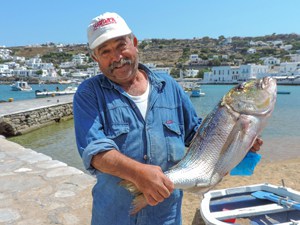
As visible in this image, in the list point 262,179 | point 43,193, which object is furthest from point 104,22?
point 262,179

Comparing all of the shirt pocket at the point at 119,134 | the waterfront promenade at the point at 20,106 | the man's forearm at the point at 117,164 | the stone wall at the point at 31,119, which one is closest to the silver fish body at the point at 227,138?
the man's forearm at the point at 117,164

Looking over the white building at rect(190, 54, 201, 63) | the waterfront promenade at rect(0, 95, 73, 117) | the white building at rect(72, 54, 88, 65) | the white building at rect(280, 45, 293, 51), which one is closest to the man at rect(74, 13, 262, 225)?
the waterfront promenade at rect(0, 95, 73, 117)

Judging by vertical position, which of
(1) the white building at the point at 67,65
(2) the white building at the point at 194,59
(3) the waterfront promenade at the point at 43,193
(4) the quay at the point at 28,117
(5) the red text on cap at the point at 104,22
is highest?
(5) the red text on cap at the point at 104,22

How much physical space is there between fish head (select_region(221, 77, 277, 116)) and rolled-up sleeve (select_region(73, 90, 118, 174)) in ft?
2.29

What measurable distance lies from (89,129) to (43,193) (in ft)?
12.8

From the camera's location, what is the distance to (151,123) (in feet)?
7.23

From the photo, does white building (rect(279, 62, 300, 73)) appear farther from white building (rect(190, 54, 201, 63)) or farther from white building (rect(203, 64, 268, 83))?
white building (rect(190, 54, 201, 63))

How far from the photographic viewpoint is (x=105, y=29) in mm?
2094

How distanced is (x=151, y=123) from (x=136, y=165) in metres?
0.42

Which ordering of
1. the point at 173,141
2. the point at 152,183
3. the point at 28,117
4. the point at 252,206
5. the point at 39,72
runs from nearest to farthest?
the point at 152,183 → the point at 173,141 → the point at 252,206 → the point at 28,117 → the point at 39,72

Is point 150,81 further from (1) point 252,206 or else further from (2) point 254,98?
(1) point 252,206

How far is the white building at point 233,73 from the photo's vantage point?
4225 inches

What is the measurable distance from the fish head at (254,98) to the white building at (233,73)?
351ft

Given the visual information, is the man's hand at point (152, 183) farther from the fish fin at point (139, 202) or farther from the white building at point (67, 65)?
the white building at point (67, 65)
